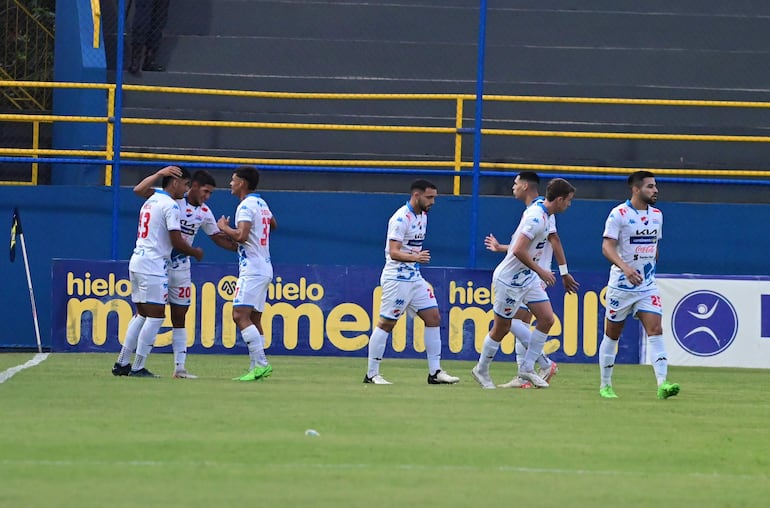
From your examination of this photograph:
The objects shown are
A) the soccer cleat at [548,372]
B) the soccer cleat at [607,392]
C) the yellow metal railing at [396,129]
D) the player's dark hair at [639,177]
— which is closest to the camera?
the player's dark hair at [639,177]

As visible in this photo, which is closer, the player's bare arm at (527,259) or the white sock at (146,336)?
the player's bare arm at (527,259)

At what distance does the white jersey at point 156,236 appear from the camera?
14.6 meters

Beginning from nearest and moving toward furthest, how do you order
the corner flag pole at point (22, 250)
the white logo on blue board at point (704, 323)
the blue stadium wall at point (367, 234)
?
the white logo on blue board at point (704, 323) < the corner flag pole at point (22, 250) < the blue stadium wall at point (367, 234)

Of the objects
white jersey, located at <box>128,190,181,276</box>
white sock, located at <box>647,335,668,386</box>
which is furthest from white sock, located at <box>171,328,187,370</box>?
white sock, located at <box>647,335,668,386</box>

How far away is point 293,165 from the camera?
2064 centimetres

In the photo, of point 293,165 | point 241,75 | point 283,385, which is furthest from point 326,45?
point 283,385

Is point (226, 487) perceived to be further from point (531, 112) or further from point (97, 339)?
point (531, 112)

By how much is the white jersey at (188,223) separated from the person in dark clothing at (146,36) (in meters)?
7.56

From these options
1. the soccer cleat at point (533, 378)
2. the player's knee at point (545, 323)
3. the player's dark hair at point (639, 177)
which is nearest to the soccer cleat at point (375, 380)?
the soccer cleat at point (533, 378)

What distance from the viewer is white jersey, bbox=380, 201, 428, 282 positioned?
47.6 ft

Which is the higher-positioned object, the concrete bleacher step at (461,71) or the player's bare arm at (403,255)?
the concrete bleacher step at (461,71)

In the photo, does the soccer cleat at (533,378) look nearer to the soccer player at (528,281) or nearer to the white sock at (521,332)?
the soccer player at (528,281)

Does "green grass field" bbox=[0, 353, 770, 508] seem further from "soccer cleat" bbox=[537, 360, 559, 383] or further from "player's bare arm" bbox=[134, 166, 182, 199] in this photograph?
"player's bare arm" bbox=[134, 166, 182, 199]

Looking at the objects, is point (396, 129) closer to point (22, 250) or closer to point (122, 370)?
point (22, 250)
